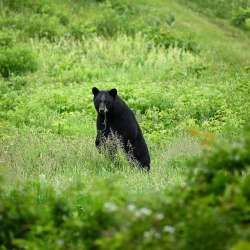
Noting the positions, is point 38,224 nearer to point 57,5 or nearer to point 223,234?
point 223,234

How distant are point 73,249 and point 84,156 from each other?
6.00 meters

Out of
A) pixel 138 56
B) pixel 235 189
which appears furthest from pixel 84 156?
pixel 138 56

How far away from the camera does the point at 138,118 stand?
1406 centimetres

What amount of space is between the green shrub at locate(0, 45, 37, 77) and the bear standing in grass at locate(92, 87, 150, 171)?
29.6 feet

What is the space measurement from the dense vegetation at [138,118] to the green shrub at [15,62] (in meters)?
0.04

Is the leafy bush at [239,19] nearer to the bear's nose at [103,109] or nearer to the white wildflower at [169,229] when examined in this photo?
the bear's nose at [103,109]

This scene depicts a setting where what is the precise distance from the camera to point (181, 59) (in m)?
21.6

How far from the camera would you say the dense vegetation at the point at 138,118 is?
399cm

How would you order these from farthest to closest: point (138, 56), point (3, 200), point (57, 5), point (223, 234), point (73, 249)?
point (57, 5) → point (138, 56) → point (3, 200) → point (73, 249) → point (223, 234)

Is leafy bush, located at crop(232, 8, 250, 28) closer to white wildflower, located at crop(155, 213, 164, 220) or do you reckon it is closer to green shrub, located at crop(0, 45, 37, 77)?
green shrub, located at crop(0, 45, 37, 77)

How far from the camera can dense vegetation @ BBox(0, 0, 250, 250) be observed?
3.99m

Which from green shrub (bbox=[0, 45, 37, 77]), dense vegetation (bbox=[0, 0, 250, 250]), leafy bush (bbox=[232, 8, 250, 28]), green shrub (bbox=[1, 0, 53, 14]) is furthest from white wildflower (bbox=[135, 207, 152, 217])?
leafy bush (bbox=[232, 8, 250, 28])

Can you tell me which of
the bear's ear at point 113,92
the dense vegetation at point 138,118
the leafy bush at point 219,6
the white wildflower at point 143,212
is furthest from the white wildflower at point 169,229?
the leafy bush at point 219,6

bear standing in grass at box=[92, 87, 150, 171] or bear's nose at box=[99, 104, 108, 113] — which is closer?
bear's nose at box=[99, 104, 108, 113]
